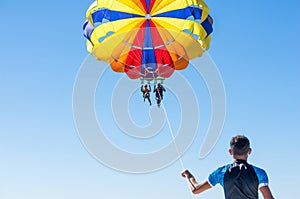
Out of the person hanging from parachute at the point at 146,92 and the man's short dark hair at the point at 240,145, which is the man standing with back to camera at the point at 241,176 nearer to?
the man's short dark hair at the point at 240,145

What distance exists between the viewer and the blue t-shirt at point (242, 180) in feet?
11.1

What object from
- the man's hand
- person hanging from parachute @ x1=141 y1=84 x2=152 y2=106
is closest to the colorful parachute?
person hanging from parachute @ x1=141 y1=84 x2=152 y2=106

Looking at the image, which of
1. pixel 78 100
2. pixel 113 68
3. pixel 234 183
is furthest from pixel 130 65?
pixel 234 183

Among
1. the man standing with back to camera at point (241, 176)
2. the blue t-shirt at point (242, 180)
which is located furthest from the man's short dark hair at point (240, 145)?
the blue t-shirt at point (242, 180)

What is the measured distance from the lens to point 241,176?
3.43 meters

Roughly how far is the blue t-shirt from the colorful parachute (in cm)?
918

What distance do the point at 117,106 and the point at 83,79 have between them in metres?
1.78

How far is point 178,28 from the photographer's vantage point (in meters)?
12.4

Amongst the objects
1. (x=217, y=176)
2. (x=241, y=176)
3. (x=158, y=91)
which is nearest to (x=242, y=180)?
(x=241, y=176)

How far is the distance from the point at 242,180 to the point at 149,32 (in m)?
9.82

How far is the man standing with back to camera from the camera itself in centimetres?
334

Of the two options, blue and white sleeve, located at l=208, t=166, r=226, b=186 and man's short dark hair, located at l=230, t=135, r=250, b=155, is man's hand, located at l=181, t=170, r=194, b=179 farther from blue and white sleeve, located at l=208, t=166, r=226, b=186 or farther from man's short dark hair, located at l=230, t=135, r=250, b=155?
man's short dark hair, located at l=230, t=135, r=250, b=155

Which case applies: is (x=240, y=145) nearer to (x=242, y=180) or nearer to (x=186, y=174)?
(x=242, y=180)

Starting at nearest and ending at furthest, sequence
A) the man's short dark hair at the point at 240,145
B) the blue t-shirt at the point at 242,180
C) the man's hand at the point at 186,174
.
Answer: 1. the man's short dark hair at the point at 240,145
2. the blue t-shirt at the point at 242,180
3. the man's hand at the point at 186,174
